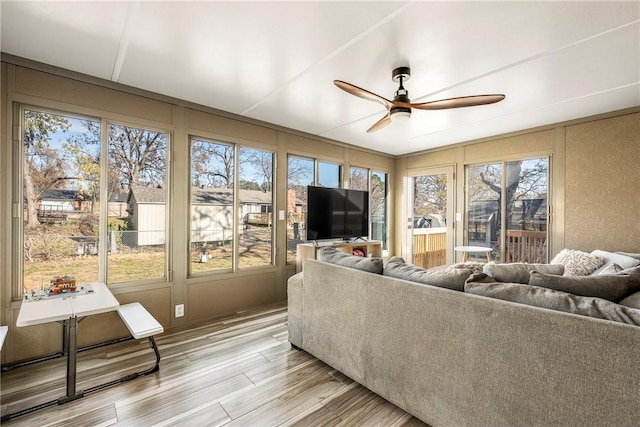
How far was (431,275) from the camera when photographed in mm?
1798

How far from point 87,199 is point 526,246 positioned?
540 centimetres

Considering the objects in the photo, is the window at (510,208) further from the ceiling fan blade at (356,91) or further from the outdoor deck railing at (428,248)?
the ceiling fan blade at (356,91)

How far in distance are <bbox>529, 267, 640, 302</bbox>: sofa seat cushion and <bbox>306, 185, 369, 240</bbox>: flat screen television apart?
303cm

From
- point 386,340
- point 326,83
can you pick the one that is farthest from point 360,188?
point 386,340

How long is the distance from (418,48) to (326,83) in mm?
901

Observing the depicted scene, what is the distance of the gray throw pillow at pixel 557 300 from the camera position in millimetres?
1186

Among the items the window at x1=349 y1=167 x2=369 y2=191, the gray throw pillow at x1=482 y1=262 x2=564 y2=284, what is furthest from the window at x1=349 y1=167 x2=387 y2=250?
the gray throw pillow at x1=482 y1=262 x2=564 y2=284

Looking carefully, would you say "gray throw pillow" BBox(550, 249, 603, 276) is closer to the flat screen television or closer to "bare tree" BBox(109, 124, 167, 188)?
the flat screen television

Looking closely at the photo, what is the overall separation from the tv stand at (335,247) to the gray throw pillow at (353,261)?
1.17 m

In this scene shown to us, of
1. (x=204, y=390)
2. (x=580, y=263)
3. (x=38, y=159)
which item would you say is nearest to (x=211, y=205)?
(x=38, y=159)

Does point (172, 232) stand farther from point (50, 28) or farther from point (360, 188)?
point (360, 188)

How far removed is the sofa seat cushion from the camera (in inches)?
56.1

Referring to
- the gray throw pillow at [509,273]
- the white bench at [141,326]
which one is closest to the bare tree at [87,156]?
the white bench at [141,326]

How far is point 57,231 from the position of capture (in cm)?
260
